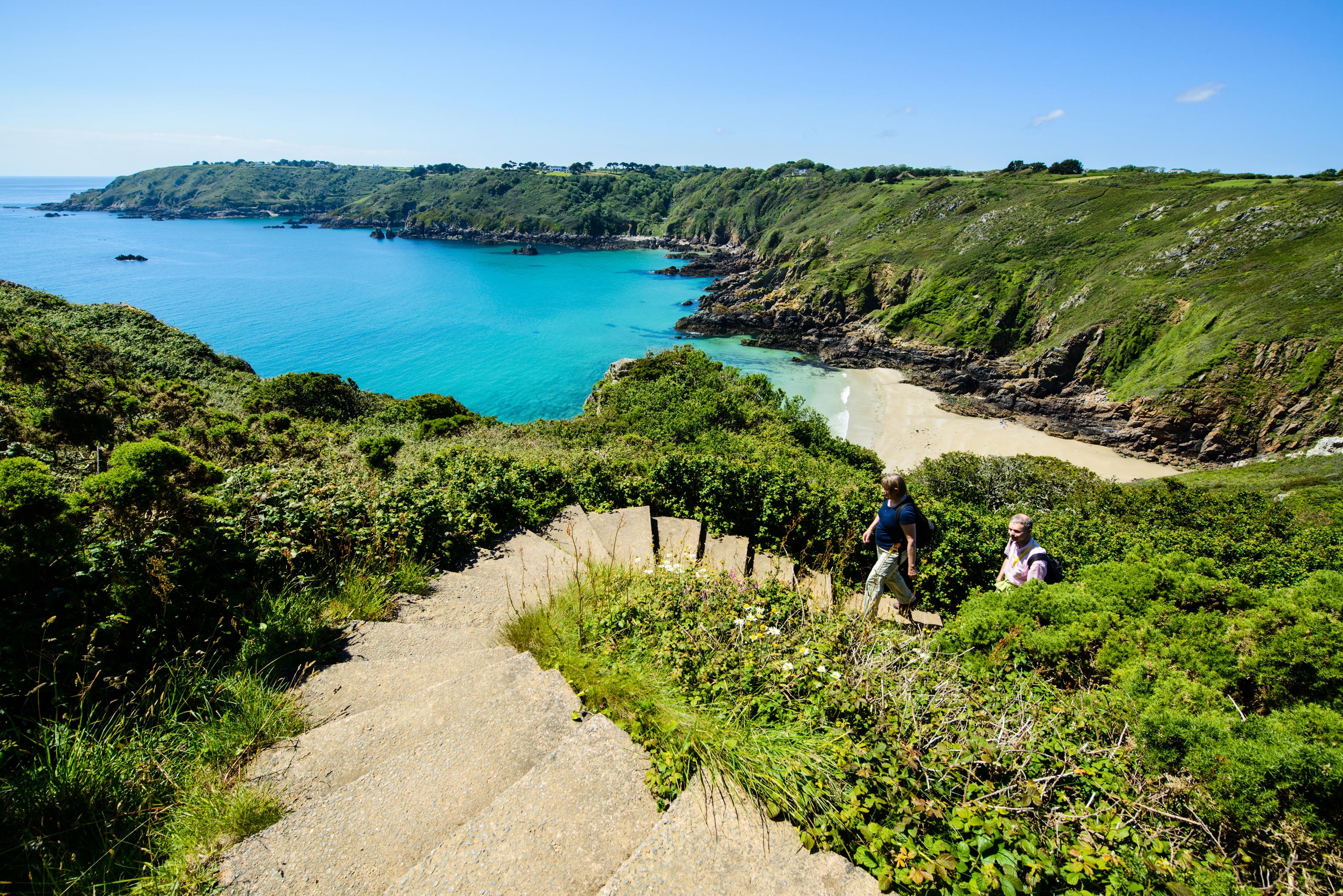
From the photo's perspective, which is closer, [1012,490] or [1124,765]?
[1124,765]

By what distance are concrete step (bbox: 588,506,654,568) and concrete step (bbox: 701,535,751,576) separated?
795 mm

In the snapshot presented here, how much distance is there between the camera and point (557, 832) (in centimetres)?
258

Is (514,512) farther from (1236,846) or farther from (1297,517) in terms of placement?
(1297,517)

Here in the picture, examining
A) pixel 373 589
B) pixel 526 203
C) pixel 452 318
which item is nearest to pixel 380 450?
pixel 373 589

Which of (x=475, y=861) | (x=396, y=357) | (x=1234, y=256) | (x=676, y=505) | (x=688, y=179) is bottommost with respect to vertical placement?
(x=396, y=357)

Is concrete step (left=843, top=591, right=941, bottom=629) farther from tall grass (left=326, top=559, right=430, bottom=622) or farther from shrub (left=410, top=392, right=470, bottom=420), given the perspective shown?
shrub (left=410, top=392, right=470, bottom=420)

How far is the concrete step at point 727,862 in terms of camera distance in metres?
2.35

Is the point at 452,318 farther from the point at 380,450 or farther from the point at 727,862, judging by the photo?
the point at 727,862

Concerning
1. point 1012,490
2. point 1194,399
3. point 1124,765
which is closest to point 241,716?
point 1124,765

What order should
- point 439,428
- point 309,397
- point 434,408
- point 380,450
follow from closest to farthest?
point 380,450
point 439,428
point 309,397
point 434,408

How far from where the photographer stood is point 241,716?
10.6ft

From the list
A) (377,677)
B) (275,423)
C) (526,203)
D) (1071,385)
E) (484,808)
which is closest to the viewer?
(484,808)

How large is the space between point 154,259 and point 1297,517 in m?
136

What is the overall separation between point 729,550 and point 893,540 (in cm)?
232
